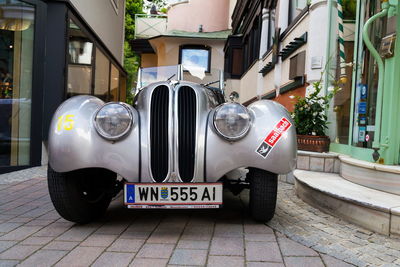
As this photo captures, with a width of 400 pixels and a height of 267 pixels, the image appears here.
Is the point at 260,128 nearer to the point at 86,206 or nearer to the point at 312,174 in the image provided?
the point at 86,206

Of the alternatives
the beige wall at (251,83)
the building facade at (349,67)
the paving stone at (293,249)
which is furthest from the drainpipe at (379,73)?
the beige wall at (251,83)

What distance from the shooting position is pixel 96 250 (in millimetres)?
2281

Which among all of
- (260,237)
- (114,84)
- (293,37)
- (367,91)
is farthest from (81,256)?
(114,84)

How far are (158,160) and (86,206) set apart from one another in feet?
2.32

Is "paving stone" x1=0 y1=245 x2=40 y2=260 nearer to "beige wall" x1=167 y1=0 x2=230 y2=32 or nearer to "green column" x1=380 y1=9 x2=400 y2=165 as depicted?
"green column" x1=380 y1=9 x2=400 y2=165

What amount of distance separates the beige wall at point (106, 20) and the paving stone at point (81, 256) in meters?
5.73

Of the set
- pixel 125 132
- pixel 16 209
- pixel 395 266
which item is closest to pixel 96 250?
pixel 125 132

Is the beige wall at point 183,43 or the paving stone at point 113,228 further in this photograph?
the beige wall at point 183,43

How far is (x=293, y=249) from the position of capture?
234 cm

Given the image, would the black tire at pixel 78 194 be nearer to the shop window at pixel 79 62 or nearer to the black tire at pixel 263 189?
the black tire at pixel 263 189

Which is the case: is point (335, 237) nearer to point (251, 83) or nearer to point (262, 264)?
point (262, 264)

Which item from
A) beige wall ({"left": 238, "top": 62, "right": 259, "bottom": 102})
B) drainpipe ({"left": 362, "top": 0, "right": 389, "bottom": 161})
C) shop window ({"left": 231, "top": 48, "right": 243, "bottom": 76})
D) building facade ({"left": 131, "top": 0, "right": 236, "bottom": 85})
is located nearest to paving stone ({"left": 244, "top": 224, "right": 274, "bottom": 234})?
drainpipe ({"left": 362, "top": 0, "right": 389, "bottom": 161})

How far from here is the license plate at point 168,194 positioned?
2518 mm

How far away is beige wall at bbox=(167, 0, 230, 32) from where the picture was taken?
18281mm
